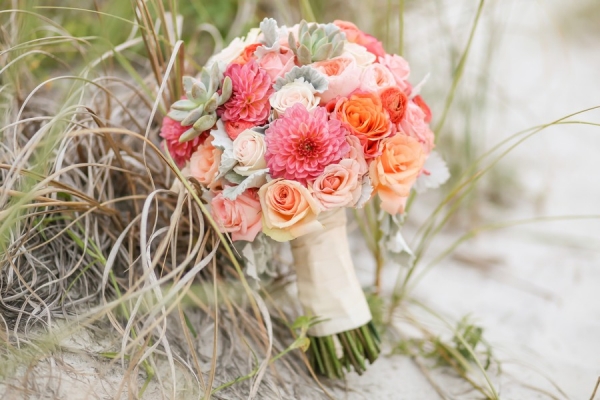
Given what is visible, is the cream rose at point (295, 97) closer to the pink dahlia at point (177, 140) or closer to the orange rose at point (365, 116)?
the orange rose at point (365, 116)

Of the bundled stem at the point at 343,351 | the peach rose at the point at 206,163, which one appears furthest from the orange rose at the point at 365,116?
the bundled stem at the point at 343,351

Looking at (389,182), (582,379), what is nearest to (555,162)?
(582,379)

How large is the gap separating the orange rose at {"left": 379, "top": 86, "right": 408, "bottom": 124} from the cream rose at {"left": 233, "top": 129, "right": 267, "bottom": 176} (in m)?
0.22

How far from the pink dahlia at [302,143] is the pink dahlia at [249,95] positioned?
0.06m

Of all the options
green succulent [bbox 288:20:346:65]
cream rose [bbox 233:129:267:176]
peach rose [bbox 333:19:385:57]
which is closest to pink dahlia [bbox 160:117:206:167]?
cream rose [bbox 233:129:267:176]

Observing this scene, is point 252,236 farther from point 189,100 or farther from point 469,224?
point 469,224

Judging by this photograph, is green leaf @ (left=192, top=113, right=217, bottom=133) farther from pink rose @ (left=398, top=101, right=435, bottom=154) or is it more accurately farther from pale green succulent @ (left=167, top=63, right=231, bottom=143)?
pink rose @ (left=398, top=101, right=435, bottom=154)

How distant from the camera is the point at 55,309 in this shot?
102 centimetres

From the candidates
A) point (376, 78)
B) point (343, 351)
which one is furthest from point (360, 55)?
point (343, 351)

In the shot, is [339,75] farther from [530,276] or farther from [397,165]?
[530,276]

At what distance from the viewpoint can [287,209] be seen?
924 mm

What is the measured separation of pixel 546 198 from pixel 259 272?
4.31ft

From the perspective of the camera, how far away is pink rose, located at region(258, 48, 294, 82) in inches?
39.0

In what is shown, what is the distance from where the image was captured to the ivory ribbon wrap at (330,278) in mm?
1073
